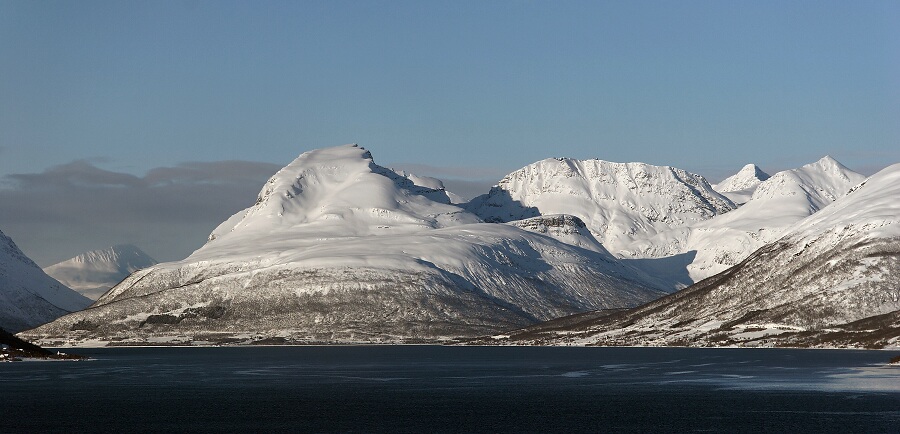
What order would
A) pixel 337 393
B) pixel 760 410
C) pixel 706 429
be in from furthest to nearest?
pixel 337 393 → pixel 760 410 → pixel 706 429

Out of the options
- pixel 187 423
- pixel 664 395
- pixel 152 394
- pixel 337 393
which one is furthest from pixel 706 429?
pixel 152 394

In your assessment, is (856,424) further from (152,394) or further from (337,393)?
(152,394)

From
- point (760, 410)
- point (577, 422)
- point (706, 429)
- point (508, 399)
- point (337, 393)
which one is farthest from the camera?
point (337, 393)

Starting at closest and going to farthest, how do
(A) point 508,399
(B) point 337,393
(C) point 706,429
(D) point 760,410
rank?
(C) point 706,429 → (D) point 760,410 → (A) point 508,399 → (B) point 337,393

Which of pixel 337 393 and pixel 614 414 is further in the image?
pixel 337 393

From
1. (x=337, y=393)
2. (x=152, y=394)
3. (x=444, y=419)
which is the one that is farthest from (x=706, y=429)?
(x=152, y=394)

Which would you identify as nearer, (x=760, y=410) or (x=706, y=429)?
(x=706, y=429)

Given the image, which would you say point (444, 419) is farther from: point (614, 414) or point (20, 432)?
point (20, 432)
